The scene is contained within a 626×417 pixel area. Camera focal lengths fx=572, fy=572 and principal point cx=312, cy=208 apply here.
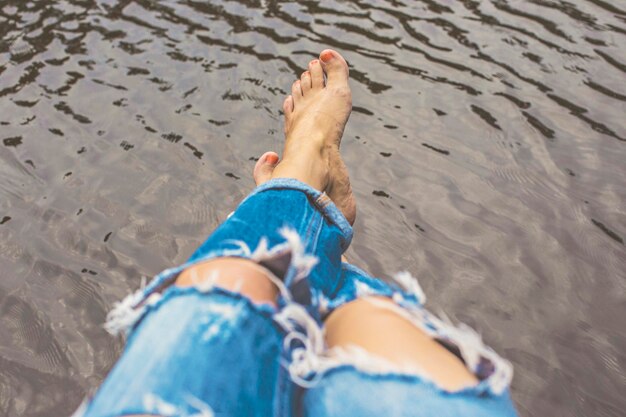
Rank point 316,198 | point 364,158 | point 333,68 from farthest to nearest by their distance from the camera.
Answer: point 364,158 → point 333,68 → point 316,198

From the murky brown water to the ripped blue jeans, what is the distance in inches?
35.0

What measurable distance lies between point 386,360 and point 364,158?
1.89 meters

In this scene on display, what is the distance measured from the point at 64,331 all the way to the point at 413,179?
1546 mm

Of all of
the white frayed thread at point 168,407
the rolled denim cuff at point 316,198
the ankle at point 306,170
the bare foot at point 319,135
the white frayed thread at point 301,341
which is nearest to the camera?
the white frayed thread at point 168,407

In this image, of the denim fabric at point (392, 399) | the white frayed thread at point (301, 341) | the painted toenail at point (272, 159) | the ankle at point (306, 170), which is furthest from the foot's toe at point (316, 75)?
the denim fabric at point (392, 399)

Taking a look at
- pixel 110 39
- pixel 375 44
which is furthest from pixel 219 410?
pixel 110 39

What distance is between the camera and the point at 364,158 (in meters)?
2.70


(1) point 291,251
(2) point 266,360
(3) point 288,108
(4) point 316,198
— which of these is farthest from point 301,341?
(3) point 288,108

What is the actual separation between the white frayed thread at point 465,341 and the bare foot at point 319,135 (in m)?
0.72

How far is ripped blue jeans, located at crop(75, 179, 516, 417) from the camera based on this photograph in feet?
2.65

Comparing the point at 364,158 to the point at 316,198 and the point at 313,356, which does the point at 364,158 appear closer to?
the point at 316,198

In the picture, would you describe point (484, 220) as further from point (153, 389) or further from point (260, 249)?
point (153, 389)

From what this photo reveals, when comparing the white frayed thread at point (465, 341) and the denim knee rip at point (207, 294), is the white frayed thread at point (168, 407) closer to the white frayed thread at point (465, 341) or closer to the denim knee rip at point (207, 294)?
the denim knee rip at point (207, 294)

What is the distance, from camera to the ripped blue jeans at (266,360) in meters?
0.81
